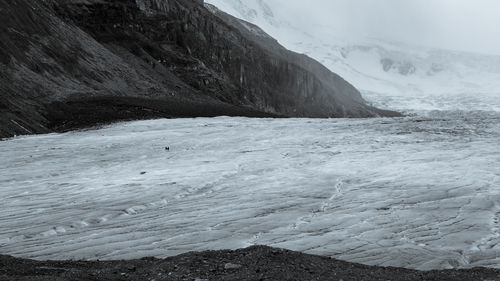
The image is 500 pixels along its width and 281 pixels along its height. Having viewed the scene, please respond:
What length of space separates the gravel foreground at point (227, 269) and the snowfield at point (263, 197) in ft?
2.98

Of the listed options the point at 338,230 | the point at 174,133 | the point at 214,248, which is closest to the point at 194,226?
the point at 214,248

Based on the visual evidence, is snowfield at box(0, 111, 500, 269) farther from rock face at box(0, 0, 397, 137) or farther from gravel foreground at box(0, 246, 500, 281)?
rock face at box(0, 0, 397, 137)

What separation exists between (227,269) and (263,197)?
6197 millimetres

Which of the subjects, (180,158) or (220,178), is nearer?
(220,178)

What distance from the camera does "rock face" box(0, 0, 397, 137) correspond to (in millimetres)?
38344

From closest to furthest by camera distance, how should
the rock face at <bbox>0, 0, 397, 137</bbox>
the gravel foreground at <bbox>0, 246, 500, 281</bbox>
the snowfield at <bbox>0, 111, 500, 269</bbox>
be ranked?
the gravel foreground at <bbox>0, 246, 500, 281</bbox>, the snowfield at <bbox>0, 111, 500, 269</bbox>, the rock face at <bbox>0, 0, 397, 137</bbox>

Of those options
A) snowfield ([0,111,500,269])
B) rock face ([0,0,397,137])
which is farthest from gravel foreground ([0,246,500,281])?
rock face ([0,0,397,137])

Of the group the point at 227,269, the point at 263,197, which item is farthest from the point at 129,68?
the point at 227,269

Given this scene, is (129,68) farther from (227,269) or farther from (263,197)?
(227,269)

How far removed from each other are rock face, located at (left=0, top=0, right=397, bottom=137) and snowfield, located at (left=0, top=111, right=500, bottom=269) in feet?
38.2

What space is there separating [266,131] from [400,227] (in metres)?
18.3

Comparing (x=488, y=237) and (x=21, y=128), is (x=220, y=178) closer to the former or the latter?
(x=488, y=237)

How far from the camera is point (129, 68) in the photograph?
6178 cm

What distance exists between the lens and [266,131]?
98.1ft
